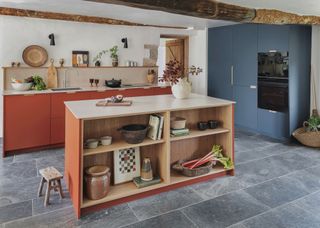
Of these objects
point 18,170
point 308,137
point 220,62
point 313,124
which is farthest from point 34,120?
point 313,124

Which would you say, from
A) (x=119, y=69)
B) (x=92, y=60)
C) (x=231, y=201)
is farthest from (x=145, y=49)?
(x=231, y=201)

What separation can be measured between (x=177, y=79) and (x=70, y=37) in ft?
9.52

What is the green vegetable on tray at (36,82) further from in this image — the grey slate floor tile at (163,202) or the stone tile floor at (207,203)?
the grey slate floor tile at (163,202)

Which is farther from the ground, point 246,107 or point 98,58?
point 98,58

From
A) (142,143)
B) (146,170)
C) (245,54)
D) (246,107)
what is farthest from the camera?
(246,107)

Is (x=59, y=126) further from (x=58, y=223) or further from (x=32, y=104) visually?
(x=58, y=223)

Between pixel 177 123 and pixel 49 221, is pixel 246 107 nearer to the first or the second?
pixel 177 123

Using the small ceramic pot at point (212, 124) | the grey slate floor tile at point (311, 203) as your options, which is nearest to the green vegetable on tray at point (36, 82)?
the small ceramic pot at point (212, 124)

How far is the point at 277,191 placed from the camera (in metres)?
2.87

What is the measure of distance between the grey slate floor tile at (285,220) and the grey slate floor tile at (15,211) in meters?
1.96

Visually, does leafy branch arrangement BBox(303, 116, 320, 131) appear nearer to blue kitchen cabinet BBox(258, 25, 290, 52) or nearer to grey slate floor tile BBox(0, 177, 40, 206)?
blue kitchen cabinet BBox(258, 25, 290, 52)

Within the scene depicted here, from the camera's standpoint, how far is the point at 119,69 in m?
5.65

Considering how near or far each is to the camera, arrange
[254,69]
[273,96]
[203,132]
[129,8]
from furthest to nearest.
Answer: [254,69], [273,96], [129,8], [203,132]

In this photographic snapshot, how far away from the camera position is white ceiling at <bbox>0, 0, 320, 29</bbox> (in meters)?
3.56
